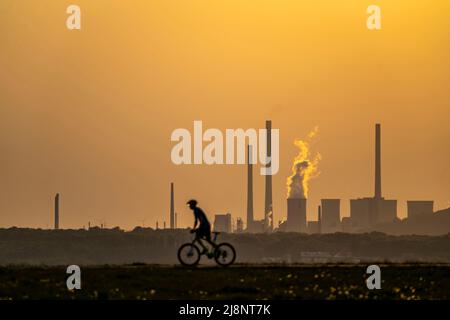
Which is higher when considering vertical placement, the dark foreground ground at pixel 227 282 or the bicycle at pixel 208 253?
the bicycle at pixel 208 253

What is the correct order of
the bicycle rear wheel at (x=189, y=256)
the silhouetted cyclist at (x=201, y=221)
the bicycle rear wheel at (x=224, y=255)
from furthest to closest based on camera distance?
1. the bicycle rear wheel at (x=224, y=255)
2. the bicycle rear wheel at (x=189, y=256)
3. the silhouetted cyclist at (x=201, y=221)

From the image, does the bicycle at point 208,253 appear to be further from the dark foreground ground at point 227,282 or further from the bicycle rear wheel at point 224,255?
the dark foreground ground at point 227,282

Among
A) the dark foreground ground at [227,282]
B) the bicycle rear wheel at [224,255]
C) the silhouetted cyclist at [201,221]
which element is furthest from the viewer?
the bicycle rear wheel at [224,255]

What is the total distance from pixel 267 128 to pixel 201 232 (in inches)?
5901

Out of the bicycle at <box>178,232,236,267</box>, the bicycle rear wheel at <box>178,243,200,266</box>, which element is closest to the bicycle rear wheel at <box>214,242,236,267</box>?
the bicycle at <box>178,232,236,267</box>

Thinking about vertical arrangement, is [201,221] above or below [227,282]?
above

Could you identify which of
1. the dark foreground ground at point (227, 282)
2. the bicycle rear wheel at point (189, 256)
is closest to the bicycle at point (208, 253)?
the bicycle rear wheel at point (189, 256)

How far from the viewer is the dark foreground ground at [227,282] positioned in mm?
39375

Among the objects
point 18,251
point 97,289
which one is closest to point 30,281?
point 97,289

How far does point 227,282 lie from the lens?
4166 centimetres

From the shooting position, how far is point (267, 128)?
196500 mm

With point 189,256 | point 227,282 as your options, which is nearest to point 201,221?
point 189,256

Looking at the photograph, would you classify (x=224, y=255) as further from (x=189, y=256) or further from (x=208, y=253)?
(x=189, y=256)

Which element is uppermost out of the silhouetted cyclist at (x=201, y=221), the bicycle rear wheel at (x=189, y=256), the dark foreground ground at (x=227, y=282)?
the silhouetted cyclist at (x=201, y=221)
